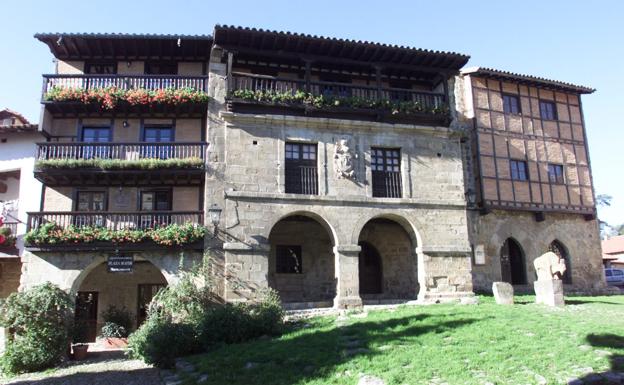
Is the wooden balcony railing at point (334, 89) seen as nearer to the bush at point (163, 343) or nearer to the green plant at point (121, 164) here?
the green plant at point (121, 164)

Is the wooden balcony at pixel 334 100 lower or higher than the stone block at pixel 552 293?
higher

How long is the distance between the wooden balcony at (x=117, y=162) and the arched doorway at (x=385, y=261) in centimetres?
714

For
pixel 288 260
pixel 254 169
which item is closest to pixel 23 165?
pixel 254 169

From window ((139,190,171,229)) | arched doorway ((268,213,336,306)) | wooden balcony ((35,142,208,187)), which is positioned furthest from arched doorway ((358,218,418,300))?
window ((139,190,171,229))

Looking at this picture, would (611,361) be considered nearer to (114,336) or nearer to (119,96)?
(114,336)

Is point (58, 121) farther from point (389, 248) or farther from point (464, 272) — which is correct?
point (464, 272)

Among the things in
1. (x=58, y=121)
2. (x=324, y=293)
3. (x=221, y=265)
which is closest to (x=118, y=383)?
(x=221, y=265)

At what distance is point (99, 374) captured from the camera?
38.1 feet

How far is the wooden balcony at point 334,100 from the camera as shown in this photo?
17.2 m

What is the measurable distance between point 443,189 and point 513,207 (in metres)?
4.48

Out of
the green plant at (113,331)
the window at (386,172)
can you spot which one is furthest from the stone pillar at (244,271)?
the window at (386,172)

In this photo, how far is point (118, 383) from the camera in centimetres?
1056

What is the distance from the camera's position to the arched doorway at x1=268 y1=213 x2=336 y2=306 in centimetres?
1838

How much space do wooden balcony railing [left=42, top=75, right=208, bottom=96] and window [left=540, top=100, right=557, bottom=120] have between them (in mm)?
15324
